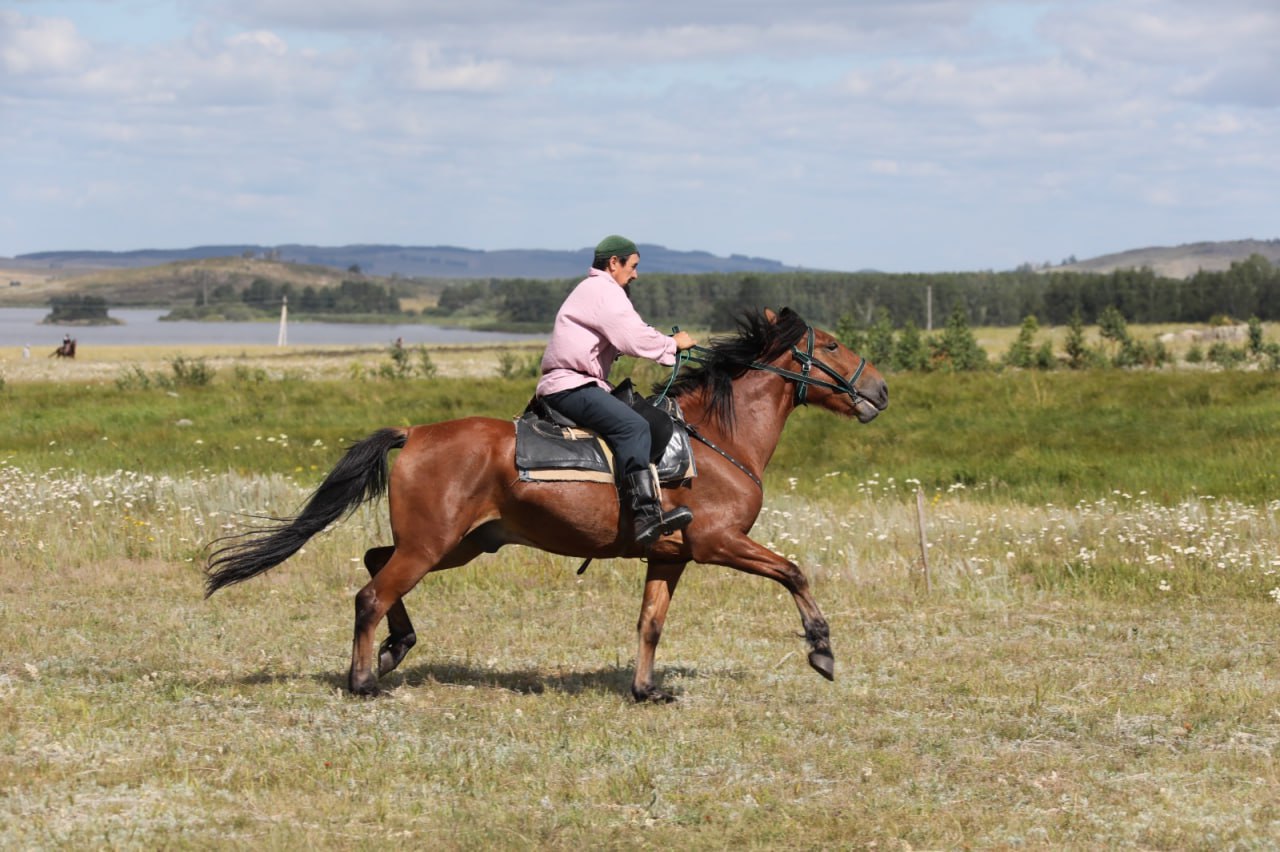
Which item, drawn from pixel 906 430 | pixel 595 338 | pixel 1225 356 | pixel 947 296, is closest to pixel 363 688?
pixel 595 338

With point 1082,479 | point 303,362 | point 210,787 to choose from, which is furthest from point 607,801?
point 303,362

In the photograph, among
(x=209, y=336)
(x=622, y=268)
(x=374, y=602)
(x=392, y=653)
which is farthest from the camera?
(x=209, y=336)

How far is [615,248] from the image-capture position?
32.4 ft

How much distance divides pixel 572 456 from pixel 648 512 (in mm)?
→ 595

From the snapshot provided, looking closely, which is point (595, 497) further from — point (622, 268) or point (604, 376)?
point (622, 268)

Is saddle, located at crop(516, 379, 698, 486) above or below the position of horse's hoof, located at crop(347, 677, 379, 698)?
above

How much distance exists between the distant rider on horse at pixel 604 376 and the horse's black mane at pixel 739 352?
2.24ft

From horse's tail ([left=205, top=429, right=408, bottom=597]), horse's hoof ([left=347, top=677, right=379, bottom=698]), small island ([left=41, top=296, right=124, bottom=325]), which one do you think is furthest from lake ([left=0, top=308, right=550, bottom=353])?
horse's hoof ([left=347, top=677, right=379, bottom=698])

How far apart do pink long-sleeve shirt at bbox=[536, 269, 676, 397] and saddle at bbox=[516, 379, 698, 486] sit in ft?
0.69

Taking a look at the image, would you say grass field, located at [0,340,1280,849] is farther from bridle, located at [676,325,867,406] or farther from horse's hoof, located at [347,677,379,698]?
bridle, located at [676,325,867,406]

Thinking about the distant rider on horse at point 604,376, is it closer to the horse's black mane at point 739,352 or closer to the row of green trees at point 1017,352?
the horse's black mane at point 739,352

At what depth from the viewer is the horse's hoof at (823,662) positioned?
9594 millimetres

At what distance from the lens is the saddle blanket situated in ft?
31.4

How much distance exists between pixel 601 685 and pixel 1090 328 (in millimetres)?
91928
